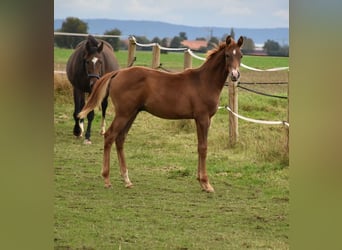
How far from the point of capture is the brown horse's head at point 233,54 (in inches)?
133

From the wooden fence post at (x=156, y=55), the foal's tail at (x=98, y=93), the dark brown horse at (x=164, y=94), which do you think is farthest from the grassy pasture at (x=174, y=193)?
the wooden fence post at (x=156, y=55)

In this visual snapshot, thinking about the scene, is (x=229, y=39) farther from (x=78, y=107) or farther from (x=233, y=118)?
(x=78, y=107)

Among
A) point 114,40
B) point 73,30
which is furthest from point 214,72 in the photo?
point 73,30

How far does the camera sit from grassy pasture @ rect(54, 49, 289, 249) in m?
2.34

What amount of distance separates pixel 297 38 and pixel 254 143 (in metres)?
3.87

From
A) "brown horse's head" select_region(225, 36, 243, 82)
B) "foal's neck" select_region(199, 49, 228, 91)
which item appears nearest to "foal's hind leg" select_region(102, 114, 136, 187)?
"foal's neck" select_region(199, 49, 228, 91)

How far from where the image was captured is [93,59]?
15.5ft

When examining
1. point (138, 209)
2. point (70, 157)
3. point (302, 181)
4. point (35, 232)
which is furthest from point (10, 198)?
point (70, 157)

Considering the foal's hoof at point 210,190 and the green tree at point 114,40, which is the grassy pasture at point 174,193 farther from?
the green tree at point 114,40

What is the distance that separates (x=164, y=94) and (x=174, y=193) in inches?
29.2

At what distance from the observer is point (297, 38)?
0.61m

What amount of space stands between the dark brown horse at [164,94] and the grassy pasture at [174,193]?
302mm

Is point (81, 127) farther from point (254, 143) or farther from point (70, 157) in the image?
point (254, 143)

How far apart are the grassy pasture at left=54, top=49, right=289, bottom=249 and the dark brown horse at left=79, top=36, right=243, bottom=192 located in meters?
0.30
